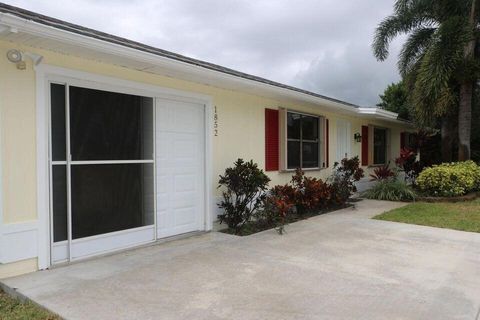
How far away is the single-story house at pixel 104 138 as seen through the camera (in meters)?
4.37

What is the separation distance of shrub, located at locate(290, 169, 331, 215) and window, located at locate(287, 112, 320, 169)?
2.28 feet

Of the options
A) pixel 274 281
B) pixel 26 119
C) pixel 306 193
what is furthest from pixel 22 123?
pixel 306 193

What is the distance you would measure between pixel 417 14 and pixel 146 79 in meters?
11.4

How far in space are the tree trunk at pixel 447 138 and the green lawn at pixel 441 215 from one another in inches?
165

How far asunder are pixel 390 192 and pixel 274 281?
8210mm

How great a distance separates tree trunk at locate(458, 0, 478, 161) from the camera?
1215 cm

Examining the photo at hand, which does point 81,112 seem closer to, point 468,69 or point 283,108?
point 283,108

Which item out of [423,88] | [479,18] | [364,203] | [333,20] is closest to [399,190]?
[364,203]

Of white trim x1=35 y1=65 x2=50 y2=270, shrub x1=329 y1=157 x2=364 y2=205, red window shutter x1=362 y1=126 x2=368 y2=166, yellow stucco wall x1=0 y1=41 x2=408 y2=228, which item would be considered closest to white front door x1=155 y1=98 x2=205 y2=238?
yellow stucco wall x1=0 y1=41 x2=408 y2=228

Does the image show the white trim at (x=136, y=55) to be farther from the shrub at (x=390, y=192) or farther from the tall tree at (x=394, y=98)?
the tall tree at (x=394, y=98)

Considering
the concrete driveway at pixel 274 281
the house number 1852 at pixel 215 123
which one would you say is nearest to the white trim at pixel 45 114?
the concrete driveway at pixel 274 281

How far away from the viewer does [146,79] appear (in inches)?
229

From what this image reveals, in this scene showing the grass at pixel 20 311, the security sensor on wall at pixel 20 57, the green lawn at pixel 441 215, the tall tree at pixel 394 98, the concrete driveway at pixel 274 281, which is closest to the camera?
the grass at pixel 20 311

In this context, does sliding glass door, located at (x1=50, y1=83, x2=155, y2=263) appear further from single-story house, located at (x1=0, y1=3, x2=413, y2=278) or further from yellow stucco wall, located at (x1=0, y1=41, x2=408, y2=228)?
yellow stucco wall, located at (x1=0, y1=41, x2=408, y2=228)
